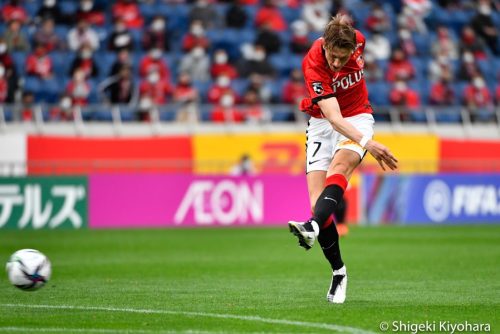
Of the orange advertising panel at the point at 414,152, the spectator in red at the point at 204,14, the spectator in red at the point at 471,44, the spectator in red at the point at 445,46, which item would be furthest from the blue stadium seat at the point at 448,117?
the spectator in red at the point at 204,14

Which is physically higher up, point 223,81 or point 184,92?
point 223,81

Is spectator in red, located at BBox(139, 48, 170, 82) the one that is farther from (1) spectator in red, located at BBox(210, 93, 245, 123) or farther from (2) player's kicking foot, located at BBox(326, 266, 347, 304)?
(2) player's kicking foot, located at BBox(326, 266, 347, 304)

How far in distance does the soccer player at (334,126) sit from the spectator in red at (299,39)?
17004 mm

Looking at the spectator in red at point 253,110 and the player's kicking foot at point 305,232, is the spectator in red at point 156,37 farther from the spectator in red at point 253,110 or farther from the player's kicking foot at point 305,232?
the player's kicking foot at point 305,232

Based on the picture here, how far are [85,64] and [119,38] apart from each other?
122cm

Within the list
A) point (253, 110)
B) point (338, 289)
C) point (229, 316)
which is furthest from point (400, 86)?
point (229, 316)

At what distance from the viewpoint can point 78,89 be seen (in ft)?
76.3

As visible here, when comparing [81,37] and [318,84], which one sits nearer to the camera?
[318,84]

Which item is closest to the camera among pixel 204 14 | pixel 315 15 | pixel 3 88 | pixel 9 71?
pixel 3 88

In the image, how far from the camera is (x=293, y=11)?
90.8ft

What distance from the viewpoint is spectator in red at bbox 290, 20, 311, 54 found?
87.0 ft

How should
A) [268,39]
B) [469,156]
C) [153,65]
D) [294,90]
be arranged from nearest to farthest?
1. [153,65]
2. [294,90]
3. [268,39]
4. [469,156]

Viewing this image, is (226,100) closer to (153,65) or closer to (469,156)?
(153,65)

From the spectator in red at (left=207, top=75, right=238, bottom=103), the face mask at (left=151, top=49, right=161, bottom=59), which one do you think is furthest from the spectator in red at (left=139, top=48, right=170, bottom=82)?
the spectator in red at (left=207, top=75, right=238, bottom=103)
